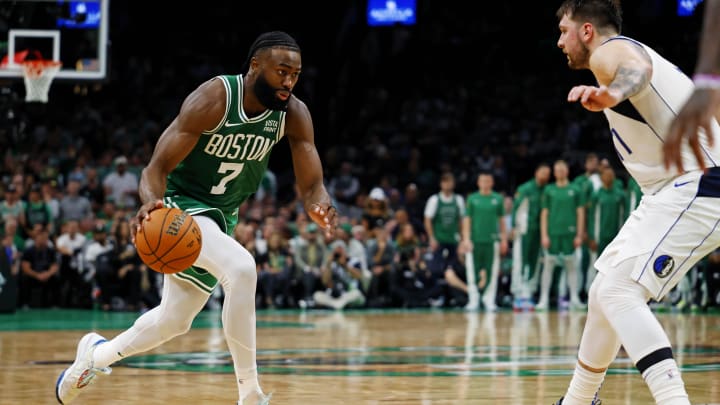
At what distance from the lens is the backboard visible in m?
15.8

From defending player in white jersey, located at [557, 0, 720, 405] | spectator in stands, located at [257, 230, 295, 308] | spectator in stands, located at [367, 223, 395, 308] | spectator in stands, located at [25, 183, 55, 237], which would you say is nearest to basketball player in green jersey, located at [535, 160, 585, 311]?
spectator in stands, located at [367, 223, 395, 308]

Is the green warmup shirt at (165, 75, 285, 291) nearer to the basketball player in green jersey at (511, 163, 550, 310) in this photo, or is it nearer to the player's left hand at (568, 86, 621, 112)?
the player's left hand at (568, 86, 621, 112)

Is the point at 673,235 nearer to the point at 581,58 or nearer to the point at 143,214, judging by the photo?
the point at 581,58

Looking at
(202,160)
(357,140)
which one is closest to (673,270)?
(202,160)

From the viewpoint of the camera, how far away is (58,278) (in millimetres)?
17297

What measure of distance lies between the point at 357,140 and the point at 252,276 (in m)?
20.9

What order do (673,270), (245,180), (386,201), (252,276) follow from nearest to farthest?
(673,270) < (252,276) < (245,180) < (386,201)

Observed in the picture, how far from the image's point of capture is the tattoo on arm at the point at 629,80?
195 inches

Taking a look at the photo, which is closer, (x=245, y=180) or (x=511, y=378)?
(x=245, y=180)

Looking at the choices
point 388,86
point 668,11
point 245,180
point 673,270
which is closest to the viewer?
point 673,270

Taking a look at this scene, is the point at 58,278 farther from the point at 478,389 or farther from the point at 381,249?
the point at 478,389

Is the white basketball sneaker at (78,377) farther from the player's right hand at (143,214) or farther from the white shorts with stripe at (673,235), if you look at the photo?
the white shorts with stripe at (673,235)

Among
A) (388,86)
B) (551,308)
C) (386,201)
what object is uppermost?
(388,86)

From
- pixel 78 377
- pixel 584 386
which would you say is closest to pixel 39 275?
pixel 78 377
